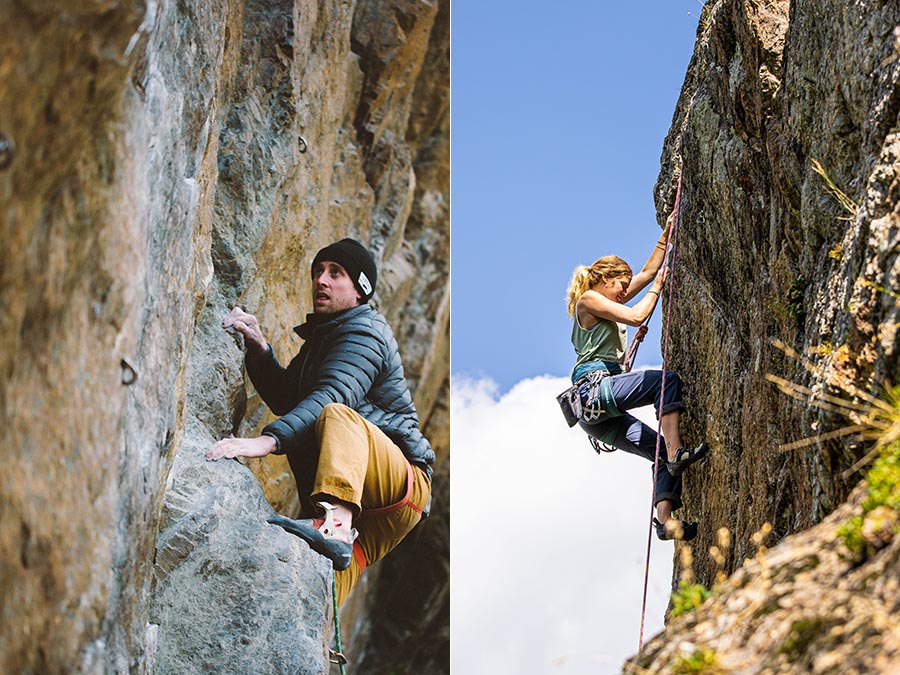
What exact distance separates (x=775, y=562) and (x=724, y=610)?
28 centimetres

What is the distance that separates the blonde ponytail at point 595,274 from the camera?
8.34 m

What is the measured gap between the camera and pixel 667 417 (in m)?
7.90

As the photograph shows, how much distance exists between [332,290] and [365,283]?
578mm

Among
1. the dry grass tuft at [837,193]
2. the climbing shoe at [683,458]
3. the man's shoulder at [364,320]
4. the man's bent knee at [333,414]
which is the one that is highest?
the man's shoulder at [364,320]

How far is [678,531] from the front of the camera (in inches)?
271

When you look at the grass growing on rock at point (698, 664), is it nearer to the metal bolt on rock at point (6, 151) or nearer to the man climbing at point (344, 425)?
the metal bolt on rock at point (6, 151)

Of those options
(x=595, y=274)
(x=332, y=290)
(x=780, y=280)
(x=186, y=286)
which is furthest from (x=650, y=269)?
(x=332, y=290)

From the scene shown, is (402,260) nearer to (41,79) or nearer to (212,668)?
(212,668)

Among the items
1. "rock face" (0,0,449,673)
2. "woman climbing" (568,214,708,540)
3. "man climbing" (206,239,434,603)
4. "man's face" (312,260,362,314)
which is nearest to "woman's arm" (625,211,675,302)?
"woman climbing" (568,214,708,540)

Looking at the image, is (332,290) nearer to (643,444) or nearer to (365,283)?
(365,283)

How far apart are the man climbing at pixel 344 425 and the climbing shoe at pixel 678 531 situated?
4603mm

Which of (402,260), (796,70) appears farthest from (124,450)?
A: (402,260)

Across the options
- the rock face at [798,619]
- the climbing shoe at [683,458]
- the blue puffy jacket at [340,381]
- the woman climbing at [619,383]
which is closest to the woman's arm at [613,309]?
the woman climbing at [619,383]

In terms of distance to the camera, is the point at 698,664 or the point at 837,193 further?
the point at 837,193
